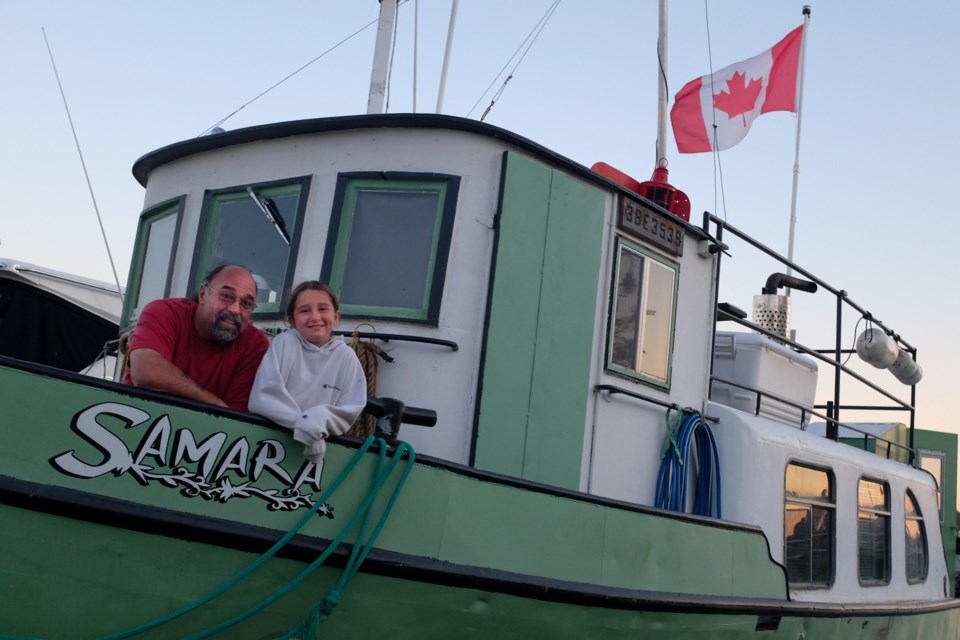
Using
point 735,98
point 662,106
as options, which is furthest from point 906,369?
point 662,106

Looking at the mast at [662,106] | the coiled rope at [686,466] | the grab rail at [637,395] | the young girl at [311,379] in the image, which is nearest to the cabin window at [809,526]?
the coiled rope at [686,466]

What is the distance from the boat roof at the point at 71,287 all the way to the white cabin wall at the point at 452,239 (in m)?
5.82

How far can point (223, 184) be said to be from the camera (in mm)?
5508

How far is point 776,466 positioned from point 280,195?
137 inches

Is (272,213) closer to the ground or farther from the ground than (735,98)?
closer to the ground

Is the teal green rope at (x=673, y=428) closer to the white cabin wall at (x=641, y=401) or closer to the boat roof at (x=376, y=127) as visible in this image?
the white cabin wall at (x=641, y=401)

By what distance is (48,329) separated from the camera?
414 inches

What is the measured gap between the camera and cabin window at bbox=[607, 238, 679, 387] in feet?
17.9

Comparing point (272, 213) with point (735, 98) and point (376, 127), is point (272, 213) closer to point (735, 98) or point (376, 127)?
point (376, 127)

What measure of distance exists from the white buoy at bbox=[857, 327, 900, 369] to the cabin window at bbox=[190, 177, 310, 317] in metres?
6.16

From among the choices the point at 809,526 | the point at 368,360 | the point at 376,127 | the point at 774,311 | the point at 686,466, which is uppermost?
the point at 774,311

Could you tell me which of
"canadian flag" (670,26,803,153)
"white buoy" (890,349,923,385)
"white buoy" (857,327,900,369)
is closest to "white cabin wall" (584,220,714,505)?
"white buoy" (857,327,900,369)

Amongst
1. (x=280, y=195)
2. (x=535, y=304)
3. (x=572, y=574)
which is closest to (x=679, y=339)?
(x=535, y=304)

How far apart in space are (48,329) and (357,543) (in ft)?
26.7
